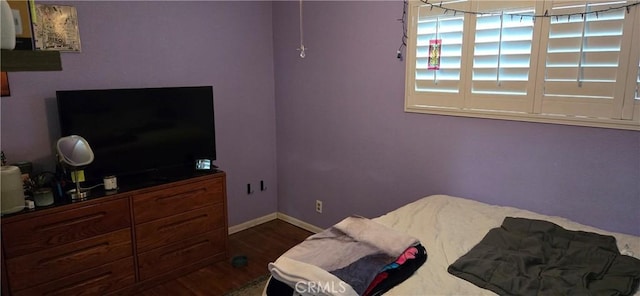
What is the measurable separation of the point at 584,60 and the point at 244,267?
2558mm

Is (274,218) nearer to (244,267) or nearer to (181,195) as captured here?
(244,267)

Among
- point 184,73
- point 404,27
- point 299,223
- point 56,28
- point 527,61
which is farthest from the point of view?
point 299,223

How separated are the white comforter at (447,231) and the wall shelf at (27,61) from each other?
125 centimetres

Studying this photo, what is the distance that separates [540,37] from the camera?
6.93 feet

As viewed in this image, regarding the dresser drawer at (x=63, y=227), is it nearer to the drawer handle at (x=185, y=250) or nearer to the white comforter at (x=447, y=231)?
the drawer handle at (x=185, y=250)

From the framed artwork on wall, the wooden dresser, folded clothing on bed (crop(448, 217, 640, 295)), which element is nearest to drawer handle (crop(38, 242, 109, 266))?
the wooden dresser

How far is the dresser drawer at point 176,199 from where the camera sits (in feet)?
8.52

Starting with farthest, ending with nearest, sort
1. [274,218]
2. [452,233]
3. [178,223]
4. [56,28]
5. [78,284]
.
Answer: [274,218]
[178,223]
[56,28]
[78,284]
[452,233]

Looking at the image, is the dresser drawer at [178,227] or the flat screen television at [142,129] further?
the dresser drawer at [178,227]

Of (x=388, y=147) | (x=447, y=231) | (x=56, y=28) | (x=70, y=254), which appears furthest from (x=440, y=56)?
(x=70, y=254)

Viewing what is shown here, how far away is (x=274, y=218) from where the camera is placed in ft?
13.2

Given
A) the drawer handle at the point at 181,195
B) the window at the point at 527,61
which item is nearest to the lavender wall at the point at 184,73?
the drawer handle at the point at 181,195

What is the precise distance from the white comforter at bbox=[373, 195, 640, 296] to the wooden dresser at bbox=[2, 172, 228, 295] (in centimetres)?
145

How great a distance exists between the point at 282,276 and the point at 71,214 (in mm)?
1585
